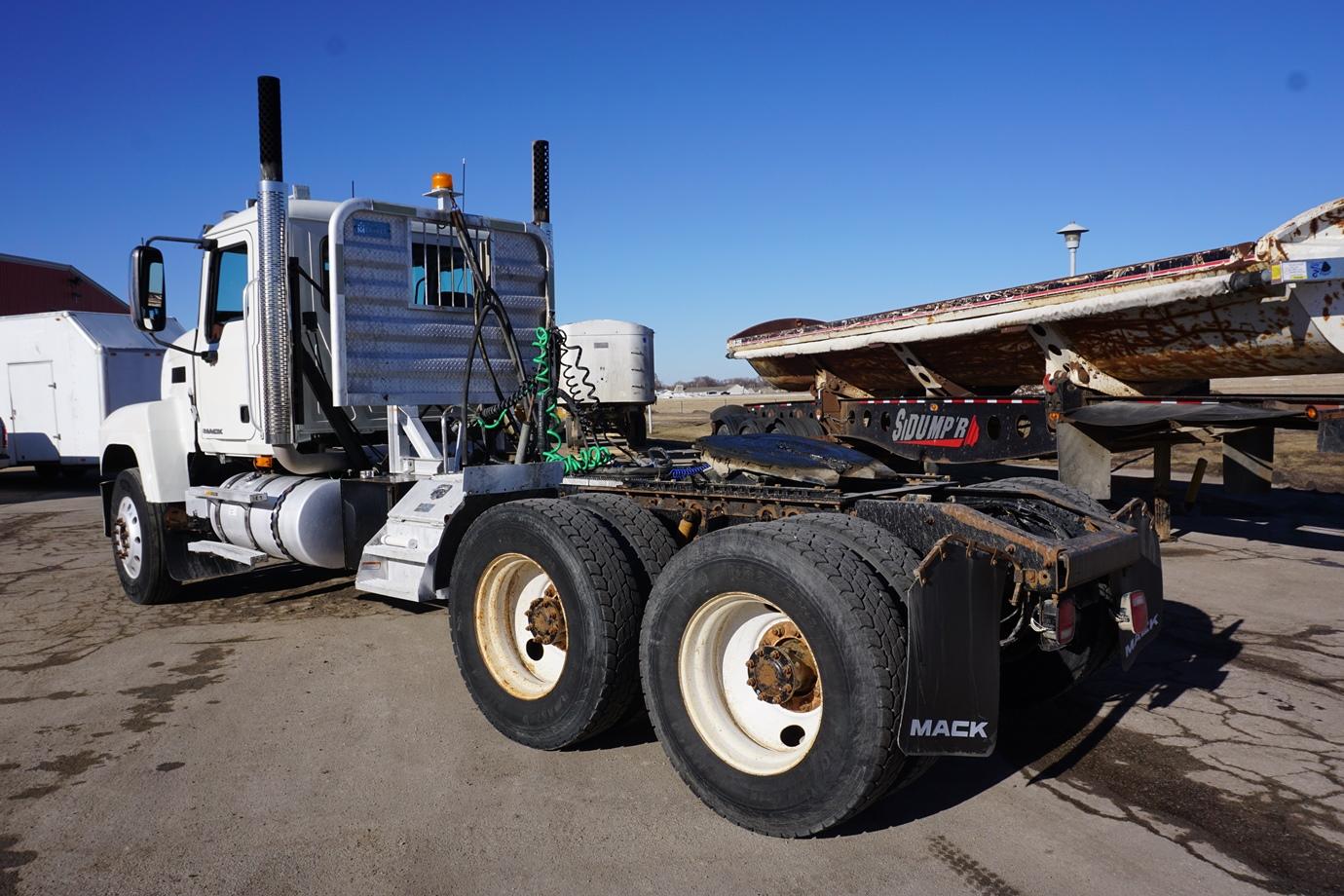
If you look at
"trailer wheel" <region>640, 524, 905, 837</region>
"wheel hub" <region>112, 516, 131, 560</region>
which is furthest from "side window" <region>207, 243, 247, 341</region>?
"trailer wheel" <region>640, 524, 905, 837</region>

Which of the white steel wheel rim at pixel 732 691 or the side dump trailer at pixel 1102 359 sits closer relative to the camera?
the white steel wheel rim at pixel 732 691

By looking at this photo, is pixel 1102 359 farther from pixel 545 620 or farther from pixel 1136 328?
pixel 545 620

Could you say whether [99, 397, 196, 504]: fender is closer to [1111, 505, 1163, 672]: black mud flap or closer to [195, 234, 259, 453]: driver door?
[195, 234, 259, 453]: driver door

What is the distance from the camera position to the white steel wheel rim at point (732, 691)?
359cm

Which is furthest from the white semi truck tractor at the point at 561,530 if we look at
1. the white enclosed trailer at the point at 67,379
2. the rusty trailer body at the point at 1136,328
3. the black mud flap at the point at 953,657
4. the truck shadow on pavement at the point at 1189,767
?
the white enclosed trailer at the point at 67,379

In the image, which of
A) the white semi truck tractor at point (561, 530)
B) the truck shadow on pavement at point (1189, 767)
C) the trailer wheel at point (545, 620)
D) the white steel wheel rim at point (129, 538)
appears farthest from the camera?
the white steel wheel rim at point (129, 538)

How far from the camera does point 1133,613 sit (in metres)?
3.70

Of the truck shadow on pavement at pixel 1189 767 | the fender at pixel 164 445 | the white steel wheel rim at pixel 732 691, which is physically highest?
the fender at pixel 164 445

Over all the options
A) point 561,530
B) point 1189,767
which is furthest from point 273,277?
point 1189,767

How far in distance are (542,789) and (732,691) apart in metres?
0.90

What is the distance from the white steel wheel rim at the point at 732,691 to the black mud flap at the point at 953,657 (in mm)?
565

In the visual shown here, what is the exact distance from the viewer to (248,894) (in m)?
3.13

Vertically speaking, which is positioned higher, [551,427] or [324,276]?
[324,276]

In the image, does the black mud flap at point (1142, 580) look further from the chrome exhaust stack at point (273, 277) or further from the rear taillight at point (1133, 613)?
the chrome exhaust stack at point (273, 277)
